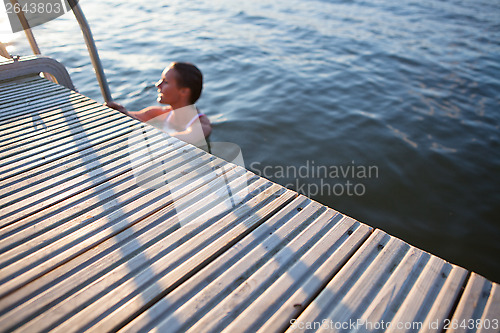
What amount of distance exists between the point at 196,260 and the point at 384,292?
825 mm

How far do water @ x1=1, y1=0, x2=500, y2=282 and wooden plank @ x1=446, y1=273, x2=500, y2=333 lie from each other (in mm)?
1935

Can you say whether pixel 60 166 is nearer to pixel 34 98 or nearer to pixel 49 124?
pixel 49 124

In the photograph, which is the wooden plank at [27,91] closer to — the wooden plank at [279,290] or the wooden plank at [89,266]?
the wooden plank at [89,266]

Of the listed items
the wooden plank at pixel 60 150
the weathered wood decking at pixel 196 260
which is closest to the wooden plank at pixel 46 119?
the wooden plank at pixel 60 150

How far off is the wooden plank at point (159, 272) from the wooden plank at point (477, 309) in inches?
35.9

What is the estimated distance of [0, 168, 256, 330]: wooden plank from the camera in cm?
130

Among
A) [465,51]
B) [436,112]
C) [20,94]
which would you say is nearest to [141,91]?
[20,94]

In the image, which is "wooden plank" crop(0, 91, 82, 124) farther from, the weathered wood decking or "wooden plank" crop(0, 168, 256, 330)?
"wooden plank" crop(0, 168, 256, 330)

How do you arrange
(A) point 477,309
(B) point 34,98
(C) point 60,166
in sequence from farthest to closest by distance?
(B) point 34,98, (C) point 60,166, (A) point 477,309

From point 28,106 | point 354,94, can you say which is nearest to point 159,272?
point 28,106

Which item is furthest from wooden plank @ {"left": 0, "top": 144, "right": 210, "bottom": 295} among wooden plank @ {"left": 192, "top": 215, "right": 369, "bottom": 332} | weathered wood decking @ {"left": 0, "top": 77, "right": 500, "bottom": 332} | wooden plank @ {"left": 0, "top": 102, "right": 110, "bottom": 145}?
wooden plank @ {"left": 0, "top": 102, "right": 110, "bottom": 145}

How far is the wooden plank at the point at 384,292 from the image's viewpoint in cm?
125

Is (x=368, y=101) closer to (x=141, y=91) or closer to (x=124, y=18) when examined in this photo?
(x=141, y=91)

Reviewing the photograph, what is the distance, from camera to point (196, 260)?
1.49 metres
